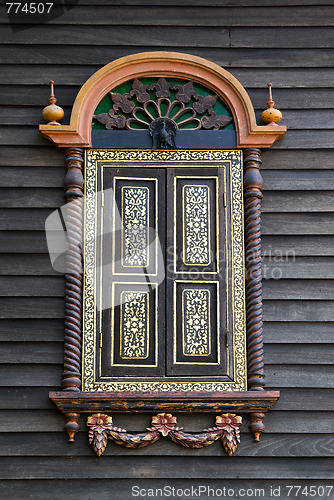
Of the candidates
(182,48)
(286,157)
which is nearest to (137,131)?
(182,48)

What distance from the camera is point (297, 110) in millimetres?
5594

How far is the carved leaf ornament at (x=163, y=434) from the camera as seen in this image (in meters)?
4.97

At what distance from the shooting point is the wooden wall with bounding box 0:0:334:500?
5000mm

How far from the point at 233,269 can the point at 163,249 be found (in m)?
0.51

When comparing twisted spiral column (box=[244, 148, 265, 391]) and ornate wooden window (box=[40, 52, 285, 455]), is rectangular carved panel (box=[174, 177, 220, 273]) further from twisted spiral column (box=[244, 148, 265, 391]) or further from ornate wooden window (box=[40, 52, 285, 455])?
twisted spiral column (box=[244, 148, 265, 391])

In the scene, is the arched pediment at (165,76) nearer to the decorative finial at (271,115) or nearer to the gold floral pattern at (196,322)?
the decorative finial at (271,115)

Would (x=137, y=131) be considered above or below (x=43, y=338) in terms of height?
above

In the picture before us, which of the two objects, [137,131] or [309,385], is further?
[137,131]

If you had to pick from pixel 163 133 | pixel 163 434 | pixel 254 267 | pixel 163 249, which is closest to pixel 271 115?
pixel 163 133

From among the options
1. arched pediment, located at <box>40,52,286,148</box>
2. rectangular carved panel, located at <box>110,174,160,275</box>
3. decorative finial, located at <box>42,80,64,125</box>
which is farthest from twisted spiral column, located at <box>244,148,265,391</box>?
decorative finial, located at <box>42,80,64,125</box>

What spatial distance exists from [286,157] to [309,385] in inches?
65.0

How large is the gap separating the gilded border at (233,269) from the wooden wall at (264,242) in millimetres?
186

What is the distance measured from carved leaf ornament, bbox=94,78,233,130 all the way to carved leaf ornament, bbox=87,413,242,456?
2.10 metres

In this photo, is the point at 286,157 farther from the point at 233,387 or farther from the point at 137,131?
the point at 233,387
